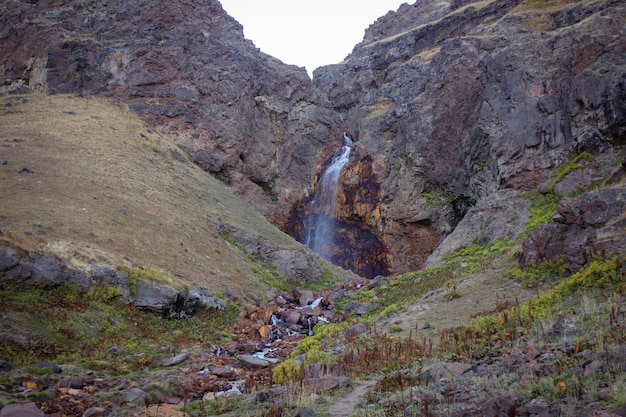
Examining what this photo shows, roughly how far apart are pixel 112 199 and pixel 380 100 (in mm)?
45904

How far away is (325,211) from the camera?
50.4 m

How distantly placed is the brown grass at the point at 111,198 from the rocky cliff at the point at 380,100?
6791 millimetres

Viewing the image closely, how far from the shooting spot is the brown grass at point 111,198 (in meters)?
20.2

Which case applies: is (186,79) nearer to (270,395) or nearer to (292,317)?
(292,317)

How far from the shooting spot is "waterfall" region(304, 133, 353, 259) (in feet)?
159

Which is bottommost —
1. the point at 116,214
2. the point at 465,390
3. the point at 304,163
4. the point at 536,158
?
the point at 465,390

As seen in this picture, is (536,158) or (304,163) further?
(304,163)

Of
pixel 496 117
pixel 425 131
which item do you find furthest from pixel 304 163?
pixel 496 117

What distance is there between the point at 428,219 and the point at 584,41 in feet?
62.8

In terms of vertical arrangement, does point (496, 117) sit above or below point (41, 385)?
above

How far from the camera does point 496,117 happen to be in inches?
1475

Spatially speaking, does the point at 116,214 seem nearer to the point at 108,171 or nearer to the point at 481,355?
the point at 108,171

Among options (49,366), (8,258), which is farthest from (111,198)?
(49,366)

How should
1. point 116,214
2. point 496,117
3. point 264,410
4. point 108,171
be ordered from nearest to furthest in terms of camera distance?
point 264,410, point 116,214, point 108,171, point 496,117
